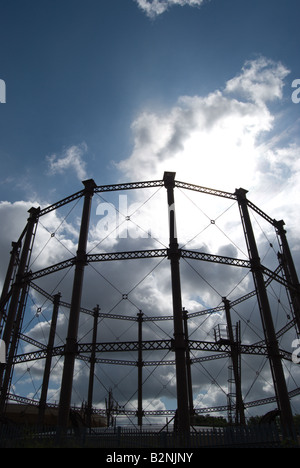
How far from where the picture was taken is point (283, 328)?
793 inches

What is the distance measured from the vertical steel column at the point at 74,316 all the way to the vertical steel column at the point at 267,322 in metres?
8.24

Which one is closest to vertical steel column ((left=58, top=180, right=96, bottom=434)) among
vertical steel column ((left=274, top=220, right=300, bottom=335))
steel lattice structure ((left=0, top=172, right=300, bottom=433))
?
steel lattice structure ((left=0, top=172, right=300, bottom=433))

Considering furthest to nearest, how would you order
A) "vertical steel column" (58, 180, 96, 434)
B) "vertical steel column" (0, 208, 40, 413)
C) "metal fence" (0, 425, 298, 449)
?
"vertical steel column" (0, 208, 40, 413) < "vertical steel column" (58, 180, 96, 434) < "metal fence" (0, 425, 298, 449)

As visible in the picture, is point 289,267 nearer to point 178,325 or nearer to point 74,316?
point 178,325

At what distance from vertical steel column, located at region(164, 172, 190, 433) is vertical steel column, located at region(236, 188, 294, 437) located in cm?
406

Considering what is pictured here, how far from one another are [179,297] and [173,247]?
234 cm

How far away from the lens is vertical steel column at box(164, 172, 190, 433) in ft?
41.9

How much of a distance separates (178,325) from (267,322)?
15.5 ft

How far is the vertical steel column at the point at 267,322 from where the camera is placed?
1462cm

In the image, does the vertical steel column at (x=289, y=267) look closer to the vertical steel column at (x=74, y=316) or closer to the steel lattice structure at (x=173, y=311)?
the steel lattice structure at (x=173, y=311)

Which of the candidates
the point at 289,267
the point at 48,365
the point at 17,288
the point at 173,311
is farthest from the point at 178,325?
the point at 48,365

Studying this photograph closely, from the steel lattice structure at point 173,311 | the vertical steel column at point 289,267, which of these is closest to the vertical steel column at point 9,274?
the steel lattice structure at point 173,311

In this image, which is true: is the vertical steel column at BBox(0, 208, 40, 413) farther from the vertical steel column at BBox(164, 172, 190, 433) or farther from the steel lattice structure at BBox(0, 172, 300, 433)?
the vertical steel column at BBox(164, 172, 190, 433)
